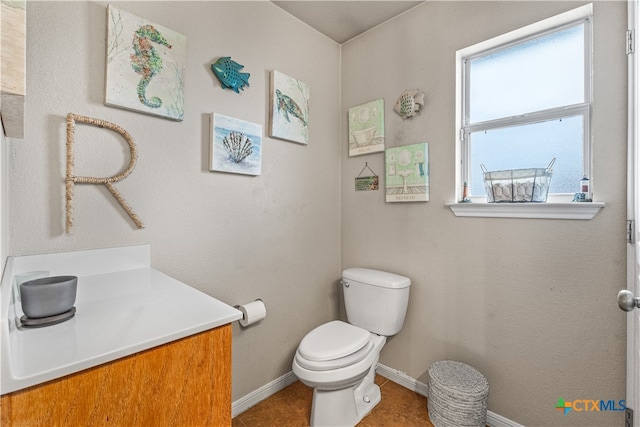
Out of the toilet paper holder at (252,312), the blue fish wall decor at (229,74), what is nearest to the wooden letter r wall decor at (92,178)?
the blue fish wall decor at (229,74)

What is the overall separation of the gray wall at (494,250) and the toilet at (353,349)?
0.21 m

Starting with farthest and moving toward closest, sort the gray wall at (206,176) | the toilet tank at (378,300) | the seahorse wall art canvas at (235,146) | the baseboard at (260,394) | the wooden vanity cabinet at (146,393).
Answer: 1. the toilet tank at (378,300)
2. the baseboard at (260,394)
3. the seahorse wall art canvas at (235,146)
4. the gray wall at (206,176)
5. the wooden vanity cabinet at (146,393)

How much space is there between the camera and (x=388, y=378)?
1.98 meters

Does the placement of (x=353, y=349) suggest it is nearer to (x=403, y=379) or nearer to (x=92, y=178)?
(x=403, y=379)

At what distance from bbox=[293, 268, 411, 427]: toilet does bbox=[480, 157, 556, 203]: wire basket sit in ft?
2.34

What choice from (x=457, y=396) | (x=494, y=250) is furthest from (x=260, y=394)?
(x=494, y=250)

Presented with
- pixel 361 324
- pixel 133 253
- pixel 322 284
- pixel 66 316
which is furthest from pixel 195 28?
pixel 361 324

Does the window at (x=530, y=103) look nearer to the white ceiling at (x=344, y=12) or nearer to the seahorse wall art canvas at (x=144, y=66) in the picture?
the white ceiling at (x=344, y=12)

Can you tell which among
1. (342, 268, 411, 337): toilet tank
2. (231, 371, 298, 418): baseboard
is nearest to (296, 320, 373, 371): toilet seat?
(342, 268, 411, 337): toilet tank

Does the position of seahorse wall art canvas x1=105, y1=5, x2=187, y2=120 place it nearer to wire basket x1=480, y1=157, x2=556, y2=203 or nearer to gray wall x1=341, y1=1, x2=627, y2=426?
gray wall x1=341, y1=1, x2=627, y2=426

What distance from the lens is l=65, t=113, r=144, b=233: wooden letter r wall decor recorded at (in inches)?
43.0

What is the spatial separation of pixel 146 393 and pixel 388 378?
1.75 m

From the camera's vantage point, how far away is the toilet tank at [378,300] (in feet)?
5.73

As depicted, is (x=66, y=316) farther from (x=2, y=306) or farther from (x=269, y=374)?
(x=269, y=374)
